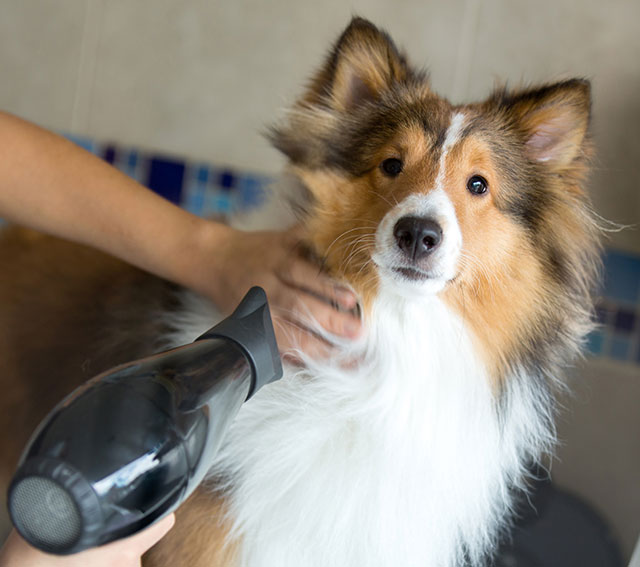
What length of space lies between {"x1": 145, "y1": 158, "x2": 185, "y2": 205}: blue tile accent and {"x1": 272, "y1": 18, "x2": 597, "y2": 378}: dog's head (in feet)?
3.32

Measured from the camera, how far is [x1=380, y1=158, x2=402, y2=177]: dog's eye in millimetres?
1102

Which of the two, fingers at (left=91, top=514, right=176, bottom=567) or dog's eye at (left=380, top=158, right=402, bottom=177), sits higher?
dog's eye at (left=380, top=158, right=402, bottom=177)

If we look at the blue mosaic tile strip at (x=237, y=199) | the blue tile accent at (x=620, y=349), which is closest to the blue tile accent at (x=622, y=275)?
the blue mosaic tile strip at (x=237, y=199)

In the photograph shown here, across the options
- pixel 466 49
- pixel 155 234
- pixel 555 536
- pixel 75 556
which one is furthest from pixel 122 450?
pixel 466 49

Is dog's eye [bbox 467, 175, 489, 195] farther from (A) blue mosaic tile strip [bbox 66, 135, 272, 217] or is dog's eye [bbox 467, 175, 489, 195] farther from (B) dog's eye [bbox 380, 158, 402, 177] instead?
(A) blue mosaic tile strip [bbox 66, 135, 272, 217]

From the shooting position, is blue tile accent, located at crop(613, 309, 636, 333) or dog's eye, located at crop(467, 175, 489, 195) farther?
blue tile accent, located at crop(613, 309, 636, 333)

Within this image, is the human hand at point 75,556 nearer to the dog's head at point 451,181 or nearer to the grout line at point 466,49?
the dog's head at point 451,181

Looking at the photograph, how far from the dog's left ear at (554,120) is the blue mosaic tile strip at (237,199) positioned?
0.79 m

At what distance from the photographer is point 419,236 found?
0.95 meters

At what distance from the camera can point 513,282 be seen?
1.13 meters

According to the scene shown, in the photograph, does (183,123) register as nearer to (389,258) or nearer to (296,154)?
(296,154)

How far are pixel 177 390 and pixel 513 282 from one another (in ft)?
2.39

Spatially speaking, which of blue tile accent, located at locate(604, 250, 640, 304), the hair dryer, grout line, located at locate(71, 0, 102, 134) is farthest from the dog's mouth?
grout line, located at locate(71, 0, 102, 134)

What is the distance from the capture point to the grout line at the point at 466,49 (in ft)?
6.28
